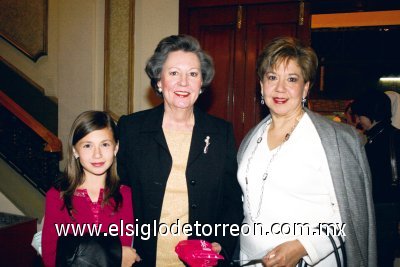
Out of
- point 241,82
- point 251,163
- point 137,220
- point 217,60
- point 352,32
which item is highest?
point 352,32

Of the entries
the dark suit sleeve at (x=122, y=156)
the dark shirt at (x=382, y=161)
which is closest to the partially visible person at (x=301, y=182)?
the dark suit sleeve at (x=122, y=156)

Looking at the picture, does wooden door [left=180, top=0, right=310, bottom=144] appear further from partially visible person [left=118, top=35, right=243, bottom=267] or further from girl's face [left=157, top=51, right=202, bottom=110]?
girl's face [left=157, top=51, right=202, bottom=110]

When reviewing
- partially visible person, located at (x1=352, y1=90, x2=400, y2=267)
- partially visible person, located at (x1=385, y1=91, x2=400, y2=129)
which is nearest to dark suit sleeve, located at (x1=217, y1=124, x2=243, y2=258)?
Result: partially visible person, located at (x1=352, y1=90, x2=400, y2=267)

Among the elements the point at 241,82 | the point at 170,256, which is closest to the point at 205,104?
the point at 241,82

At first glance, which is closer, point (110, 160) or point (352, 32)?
point (110, 160)

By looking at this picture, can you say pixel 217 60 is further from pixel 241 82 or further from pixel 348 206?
pixel 348 206

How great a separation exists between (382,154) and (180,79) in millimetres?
1697

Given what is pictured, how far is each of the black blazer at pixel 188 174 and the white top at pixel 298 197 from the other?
0.19m

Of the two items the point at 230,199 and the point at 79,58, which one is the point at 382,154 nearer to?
the point at 230,199

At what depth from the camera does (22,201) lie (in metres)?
3.63

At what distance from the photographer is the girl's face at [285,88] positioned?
5.76 feet

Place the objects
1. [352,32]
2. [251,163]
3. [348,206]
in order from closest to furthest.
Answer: [348,206], [251,163], [352,32]

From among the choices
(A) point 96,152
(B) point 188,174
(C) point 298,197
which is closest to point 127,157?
(A) point 96,152

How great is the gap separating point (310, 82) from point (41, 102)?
4.53 meters
